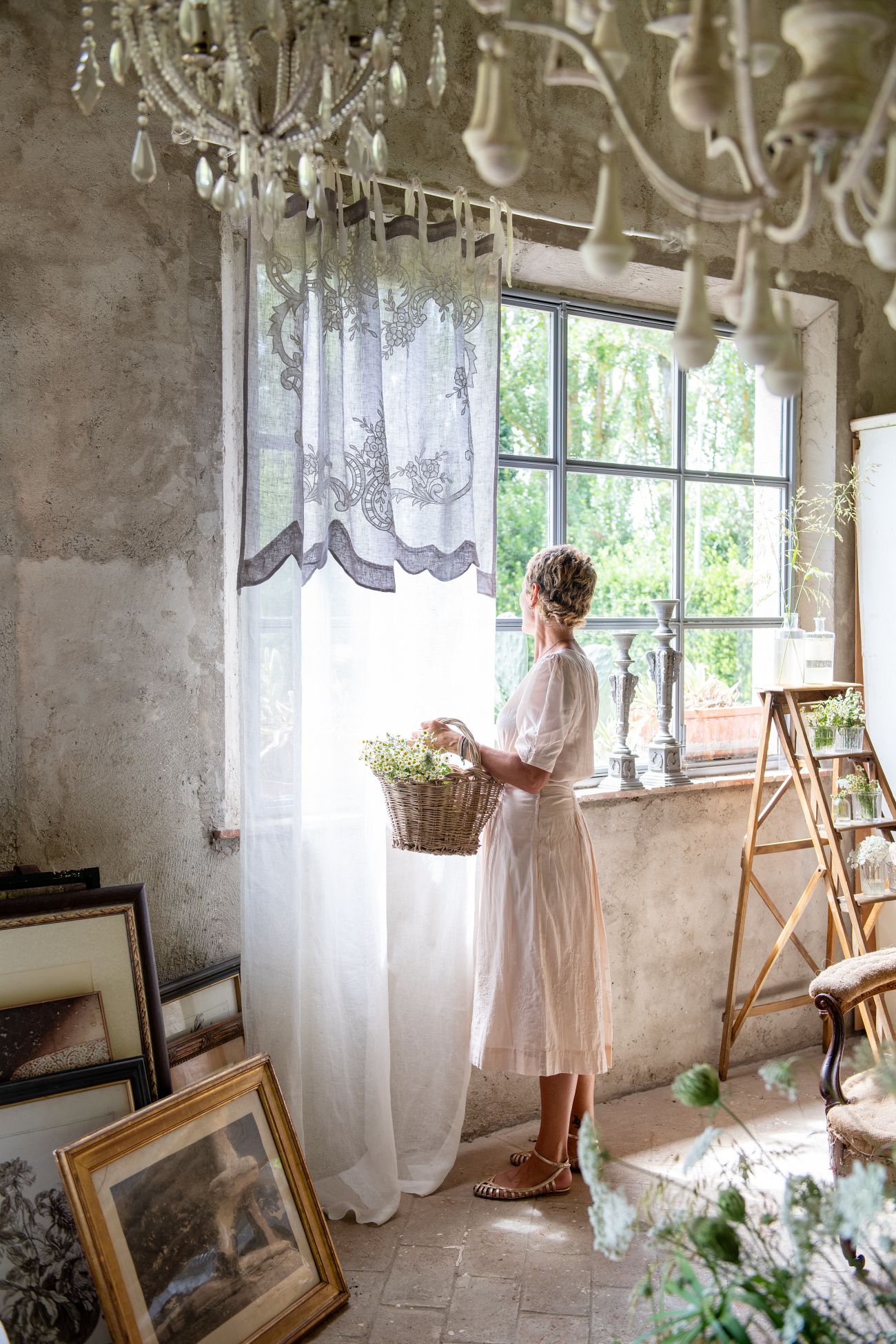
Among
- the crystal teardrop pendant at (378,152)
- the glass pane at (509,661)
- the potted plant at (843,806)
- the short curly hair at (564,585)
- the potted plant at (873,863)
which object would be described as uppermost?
the crystal teardrop pendant at (378,152)

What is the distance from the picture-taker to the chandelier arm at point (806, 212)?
1128mm

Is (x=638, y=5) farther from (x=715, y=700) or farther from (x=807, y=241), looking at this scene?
(x=715, y=700)

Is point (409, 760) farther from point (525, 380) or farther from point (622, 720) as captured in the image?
point (525, 380)

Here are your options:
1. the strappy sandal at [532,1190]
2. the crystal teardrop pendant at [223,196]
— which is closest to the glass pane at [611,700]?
the strappy sandal at [532,1190]

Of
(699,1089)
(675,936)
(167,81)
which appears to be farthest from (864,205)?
(675,936)

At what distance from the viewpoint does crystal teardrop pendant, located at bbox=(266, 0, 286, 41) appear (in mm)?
1376

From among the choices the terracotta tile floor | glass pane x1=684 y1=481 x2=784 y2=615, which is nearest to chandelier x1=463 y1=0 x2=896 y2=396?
the terracotta tile floor

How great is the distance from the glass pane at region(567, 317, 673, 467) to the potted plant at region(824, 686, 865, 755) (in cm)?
108

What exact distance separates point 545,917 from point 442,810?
A: 50 cm

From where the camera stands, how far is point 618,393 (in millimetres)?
3852

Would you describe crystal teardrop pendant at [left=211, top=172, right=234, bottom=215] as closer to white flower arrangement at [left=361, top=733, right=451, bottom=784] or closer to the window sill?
white flower arrangement at [left=361, top=733, right=451, bottom=784]

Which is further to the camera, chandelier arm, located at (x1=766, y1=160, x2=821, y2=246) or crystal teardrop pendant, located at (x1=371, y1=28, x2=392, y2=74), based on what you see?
crystal teardrop pendant, located at (x1=371, y1=28, x2=392, y2=74)

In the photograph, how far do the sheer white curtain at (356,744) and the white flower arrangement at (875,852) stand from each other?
4.65 feet

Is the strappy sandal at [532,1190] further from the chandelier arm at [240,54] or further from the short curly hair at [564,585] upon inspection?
the chandelier arm at [240,54]
